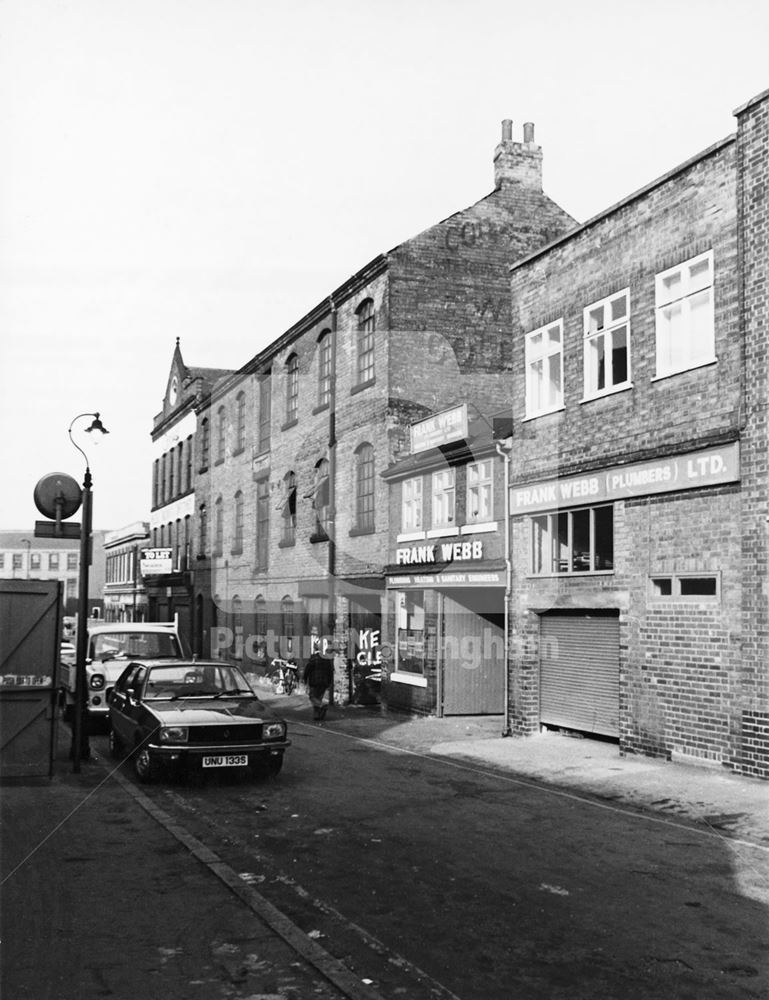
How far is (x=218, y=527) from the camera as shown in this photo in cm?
3906

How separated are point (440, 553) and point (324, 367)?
9752mm

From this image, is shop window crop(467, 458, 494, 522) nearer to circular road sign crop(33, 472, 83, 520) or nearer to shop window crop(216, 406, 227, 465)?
circular road sign crop(33, 472, 83, 520)

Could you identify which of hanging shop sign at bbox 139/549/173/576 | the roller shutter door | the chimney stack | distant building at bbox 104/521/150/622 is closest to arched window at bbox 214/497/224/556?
hanging shop sign at bbox 139/549/173/576

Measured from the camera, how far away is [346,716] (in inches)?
879

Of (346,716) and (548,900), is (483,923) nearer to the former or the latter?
(548,900)

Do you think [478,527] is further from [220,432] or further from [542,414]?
[220,432]

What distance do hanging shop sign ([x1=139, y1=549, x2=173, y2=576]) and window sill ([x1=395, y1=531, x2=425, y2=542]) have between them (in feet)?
75.7

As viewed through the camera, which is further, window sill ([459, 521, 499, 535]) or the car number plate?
window sill ([459, 521, 499, 535])

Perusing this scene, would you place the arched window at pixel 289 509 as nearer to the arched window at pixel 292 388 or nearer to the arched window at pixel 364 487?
the arched window at pixel 292 388

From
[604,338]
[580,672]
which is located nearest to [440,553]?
[580,672]

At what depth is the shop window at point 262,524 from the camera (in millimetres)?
33125

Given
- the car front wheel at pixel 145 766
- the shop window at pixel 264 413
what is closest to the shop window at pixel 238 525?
the shop window at pixel 264 413

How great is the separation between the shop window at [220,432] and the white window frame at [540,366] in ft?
71.6

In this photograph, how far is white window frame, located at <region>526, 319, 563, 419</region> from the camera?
17828 mm
